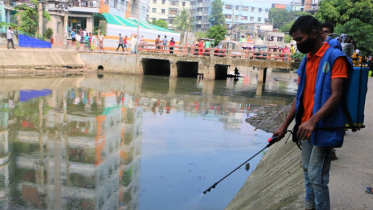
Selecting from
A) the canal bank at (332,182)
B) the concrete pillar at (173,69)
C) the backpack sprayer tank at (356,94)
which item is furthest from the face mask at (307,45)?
the concrete pillar at (173,69)

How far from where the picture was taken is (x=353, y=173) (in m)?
4.68

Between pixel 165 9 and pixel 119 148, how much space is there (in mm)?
80085

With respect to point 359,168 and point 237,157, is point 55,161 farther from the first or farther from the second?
point 359,168

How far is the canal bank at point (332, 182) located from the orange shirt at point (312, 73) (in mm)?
1119

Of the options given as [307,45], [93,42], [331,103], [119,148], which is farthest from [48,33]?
[331,103]

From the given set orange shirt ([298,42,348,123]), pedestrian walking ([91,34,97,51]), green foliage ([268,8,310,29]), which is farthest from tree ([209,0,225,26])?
orange shirt ([298,42,348,123])

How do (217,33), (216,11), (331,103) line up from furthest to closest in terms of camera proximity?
(216,11)
(217,33)
(331,103)

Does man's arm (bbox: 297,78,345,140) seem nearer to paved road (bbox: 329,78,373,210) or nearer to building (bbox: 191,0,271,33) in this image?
paved road (bbox: 329,78,373,210)

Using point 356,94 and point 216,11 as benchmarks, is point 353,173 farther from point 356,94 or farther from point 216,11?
point 216,11

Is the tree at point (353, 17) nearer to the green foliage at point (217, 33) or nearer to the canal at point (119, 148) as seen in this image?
the canal at point (119, 148)

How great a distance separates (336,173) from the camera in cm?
463

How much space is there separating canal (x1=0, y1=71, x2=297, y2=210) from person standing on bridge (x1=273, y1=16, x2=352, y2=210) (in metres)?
3.20

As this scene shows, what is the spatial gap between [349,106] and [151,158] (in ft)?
19.3

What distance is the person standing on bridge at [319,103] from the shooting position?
2834mm
